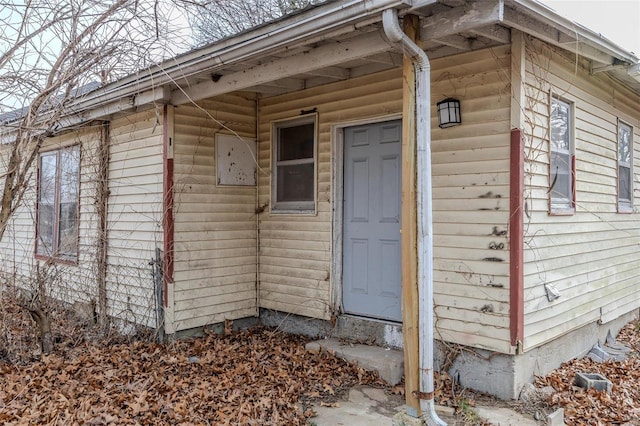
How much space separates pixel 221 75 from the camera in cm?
492

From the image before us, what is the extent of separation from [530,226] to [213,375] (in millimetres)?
3167

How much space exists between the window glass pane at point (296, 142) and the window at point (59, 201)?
3.13 metres

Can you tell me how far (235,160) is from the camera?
239 inches

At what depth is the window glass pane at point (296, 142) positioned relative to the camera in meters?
5.79

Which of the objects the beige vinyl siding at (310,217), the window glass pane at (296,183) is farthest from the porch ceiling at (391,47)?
the window glass pane at (296,183)

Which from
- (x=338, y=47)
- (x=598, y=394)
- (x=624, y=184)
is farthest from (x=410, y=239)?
(x=624, y=184)

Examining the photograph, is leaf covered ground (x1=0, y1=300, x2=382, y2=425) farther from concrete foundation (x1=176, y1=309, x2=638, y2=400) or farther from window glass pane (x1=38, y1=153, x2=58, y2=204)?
window glass pane (x1=38, y1=153, x2=58, y2=204)

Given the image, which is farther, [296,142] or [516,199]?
[296,142]

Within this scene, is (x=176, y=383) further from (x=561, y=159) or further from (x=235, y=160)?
(x=561, y=159)

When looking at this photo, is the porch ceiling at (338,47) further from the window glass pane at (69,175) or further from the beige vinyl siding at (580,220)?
the window glass pane at (69,175)

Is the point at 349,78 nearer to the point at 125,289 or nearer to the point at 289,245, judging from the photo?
the point at 289,245

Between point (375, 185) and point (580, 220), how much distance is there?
219cm

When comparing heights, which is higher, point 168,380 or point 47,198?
point 47,198

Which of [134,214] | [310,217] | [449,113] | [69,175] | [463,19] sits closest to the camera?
[463,19]
